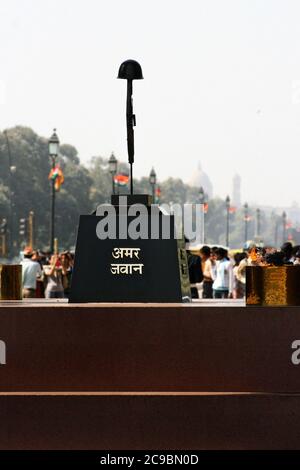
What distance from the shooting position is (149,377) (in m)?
6.59

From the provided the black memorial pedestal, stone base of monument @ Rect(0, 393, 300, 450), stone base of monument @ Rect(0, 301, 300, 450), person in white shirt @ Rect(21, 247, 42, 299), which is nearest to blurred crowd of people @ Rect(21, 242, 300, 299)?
person in white shirt @ Rect(21, 247, 42, 299)

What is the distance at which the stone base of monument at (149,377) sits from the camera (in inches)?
254

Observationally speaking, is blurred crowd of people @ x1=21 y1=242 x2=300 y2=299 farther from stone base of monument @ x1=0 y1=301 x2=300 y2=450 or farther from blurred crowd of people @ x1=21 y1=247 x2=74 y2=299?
stone base of monument @ x1=0 y1=301 x2=300 y2=450

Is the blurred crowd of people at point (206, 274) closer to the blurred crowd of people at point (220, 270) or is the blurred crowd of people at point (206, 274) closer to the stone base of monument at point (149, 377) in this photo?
the blurred crowd of people at point (220, 270)

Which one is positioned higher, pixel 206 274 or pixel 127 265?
pixel 127 265

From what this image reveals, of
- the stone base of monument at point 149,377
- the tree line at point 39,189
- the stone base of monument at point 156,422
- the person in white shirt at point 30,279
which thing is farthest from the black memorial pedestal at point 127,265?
the tree line at point 39,189

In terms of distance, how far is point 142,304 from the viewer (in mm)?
6988

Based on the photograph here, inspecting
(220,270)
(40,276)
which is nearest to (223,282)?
(220,270)

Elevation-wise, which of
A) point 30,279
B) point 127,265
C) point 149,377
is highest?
point 127,265

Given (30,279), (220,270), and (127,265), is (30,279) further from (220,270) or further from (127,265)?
(127,265)

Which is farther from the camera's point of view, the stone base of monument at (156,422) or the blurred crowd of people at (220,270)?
the blurred crowd of people at (220,270)

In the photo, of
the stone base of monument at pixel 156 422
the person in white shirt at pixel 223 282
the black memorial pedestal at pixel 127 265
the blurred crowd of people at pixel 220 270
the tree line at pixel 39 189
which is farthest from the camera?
the tree line at pixel 39 189

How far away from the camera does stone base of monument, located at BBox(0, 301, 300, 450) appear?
6441mm

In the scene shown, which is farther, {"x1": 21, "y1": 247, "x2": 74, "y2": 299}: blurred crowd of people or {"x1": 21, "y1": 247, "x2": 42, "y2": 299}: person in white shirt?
{"x1": 21, "y1": 247, "x2": 74, "y2": 299}: blurred crowd of people
